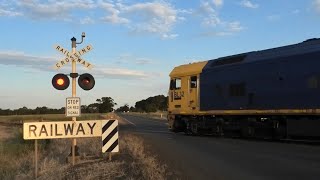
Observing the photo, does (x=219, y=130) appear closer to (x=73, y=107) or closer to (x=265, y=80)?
(x=265, y=80)

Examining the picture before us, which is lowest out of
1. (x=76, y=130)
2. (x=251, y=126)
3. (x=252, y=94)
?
(x=251, y=126)

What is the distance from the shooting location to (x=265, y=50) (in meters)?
22.8

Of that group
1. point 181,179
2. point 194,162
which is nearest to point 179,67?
point 194,162

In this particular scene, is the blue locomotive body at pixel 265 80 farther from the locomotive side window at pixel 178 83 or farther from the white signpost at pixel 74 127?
the white signpost at pixel 74 127

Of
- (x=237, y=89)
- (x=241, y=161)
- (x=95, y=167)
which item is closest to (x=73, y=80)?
(x=95, y=167)

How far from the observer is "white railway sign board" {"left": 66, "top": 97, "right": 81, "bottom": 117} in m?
14.8

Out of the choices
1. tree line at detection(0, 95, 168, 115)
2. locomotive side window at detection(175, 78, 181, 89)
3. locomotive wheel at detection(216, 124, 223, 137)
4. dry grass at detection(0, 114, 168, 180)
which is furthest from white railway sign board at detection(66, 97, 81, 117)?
→ tree line at detection(0, 95, 168, 115)

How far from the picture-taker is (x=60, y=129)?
13.9 m

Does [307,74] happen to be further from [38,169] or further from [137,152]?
[38,169]

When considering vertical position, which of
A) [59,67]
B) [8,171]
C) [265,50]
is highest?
[265,50]

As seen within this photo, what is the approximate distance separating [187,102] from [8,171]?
13042 millimetres

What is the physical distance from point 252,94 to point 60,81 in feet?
35.3

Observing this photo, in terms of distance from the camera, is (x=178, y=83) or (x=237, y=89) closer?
(x=237, y=89)

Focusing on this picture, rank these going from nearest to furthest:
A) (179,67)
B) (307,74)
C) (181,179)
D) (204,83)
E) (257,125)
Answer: (181,179)
(307,74)
(257,125)
(204,83)
(179,67)
